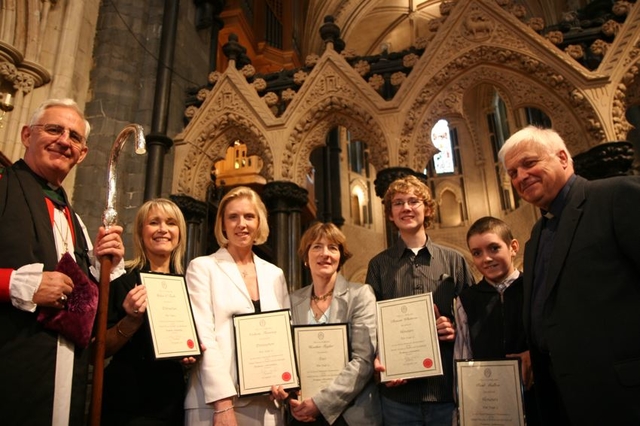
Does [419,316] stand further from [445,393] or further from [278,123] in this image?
[278,123]

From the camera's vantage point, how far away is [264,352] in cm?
213

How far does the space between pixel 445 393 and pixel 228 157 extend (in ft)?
20.4

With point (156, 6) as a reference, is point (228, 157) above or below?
below

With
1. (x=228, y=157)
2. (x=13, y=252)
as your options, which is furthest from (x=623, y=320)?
(x=228, y=157)

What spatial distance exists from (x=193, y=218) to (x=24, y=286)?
3626 mm

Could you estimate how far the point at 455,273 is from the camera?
8.54ft

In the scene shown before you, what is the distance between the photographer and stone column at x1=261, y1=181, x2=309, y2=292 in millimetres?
4980

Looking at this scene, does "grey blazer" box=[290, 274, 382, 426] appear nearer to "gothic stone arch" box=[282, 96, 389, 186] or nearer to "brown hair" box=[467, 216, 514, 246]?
"brown hair" box=[467, 216, 514, 246]

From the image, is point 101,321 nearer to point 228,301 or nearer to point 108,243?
point 108,243

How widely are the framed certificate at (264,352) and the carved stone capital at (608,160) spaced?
11.5ft

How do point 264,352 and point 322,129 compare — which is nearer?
point 264,352

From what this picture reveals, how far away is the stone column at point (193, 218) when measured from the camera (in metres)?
5.18

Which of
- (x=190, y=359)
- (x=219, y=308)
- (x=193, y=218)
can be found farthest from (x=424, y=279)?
(x=193, y=218)

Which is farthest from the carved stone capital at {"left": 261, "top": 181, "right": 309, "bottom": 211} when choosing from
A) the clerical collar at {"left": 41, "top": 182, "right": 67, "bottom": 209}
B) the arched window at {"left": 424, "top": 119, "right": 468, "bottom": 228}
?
the arched window at {"left": 424, "top": 119, "right": 468, "bottom": 228}
